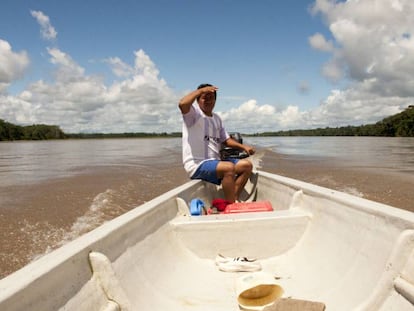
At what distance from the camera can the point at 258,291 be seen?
6.75 feet

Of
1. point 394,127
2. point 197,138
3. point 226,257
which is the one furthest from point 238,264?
point 394,127

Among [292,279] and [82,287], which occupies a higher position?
[82,287]

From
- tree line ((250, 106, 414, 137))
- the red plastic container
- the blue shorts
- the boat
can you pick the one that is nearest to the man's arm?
the blue shorts

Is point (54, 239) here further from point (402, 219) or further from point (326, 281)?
point (402, 219)

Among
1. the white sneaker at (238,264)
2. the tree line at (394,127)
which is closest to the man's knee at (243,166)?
the white sneaker at (238,264)

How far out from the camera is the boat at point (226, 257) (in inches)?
56.1

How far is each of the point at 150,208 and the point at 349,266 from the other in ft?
4.36

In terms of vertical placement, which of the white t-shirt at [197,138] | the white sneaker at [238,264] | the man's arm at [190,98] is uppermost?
the man's arm at [190,98]

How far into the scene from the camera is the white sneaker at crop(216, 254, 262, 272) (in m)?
2.47

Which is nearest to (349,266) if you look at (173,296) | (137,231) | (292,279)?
(292,279)

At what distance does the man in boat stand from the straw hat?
6.34 ft

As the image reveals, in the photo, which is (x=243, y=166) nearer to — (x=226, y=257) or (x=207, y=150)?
(x=207, y=150)

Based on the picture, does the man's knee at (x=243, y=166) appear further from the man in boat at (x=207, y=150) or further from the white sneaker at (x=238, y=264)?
the white sneaker at (x=238, y=264)

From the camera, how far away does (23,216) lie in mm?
6008
